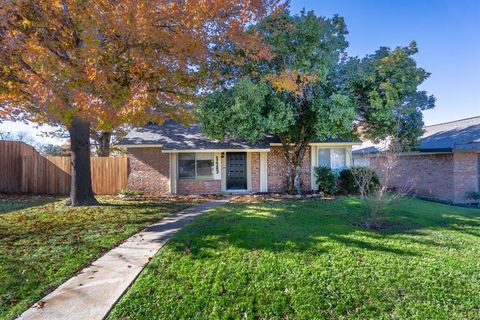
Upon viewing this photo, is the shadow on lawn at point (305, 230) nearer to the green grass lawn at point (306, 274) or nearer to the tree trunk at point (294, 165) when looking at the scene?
the green grass lawn at point (306, 274)

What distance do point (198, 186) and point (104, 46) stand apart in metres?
8.51

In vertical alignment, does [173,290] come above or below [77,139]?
below

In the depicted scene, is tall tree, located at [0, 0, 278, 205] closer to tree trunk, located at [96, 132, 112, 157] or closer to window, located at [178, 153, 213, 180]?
window, located at [178, 153, 213, 180]

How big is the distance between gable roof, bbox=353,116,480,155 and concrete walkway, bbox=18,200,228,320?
1448cm

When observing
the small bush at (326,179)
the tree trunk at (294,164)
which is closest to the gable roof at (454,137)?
the small bush at (326,179)

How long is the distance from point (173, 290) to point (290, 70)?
9.16 metres

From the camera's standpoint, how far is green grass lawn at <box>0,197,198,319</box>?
13.9 ft

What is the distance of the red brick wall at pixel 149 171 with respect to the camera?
49.6 feet

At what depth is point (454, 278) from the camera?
464 centimetres

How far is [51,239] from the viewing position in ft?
20.9

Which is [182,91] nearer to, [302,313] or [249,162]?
[249,162]

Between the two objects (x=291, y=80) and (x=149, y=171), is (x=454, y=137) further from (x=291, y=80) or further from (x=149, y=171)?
(x=149, y=171)

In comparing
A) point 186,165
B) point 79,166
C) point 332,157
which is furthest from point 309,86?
point 79,166

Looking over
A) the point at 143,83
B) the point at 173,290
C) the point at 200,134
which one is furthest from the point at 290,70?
the point at 173,290
